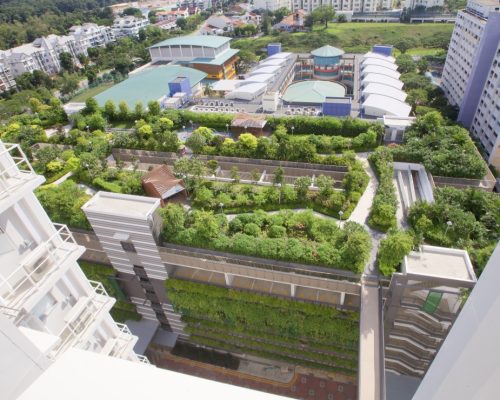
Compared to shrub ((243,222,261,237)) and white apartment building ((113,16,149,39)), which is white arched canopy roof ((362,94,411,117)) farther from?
white apartment building ((113,16,149,39))

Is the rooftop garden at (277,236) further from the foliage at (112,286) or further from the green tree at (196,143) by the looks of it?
the green tree at (196,143)

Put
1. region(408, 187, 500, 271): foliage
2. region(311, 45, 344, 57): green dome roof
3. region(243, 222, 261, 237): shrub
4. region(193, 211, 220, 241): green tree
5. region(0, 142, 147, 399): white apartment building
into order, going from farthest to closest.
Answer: region(311, 45, 344, 57): green dome roof
region(243, 222, 261, 237): shrub
region(193, 211, 220, 241): green tree
region(408, 187, 500, 271): foliage
region(0, 142, 147, 399): white apartment building

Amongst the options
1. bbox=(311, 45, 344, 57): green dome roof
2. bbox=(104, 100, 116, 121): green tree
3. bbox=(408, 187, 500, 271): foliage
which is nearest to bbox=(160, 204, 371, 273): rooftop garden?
bbox=(408, 187, 500, 271): foliage

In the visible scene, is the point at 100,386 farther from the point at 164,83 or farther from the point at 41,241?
the point at 164,83

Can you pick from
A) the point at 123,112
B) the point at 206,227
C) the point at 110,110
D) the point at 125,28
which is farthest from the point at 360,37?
the point at 206,227

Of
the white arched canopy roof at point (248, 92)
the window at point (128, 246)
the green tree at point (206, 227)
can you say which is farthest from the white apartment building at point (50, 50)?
the green tree at point (206, 227)

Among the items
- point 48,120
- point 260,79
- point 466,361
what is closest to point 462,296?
point 466,361
